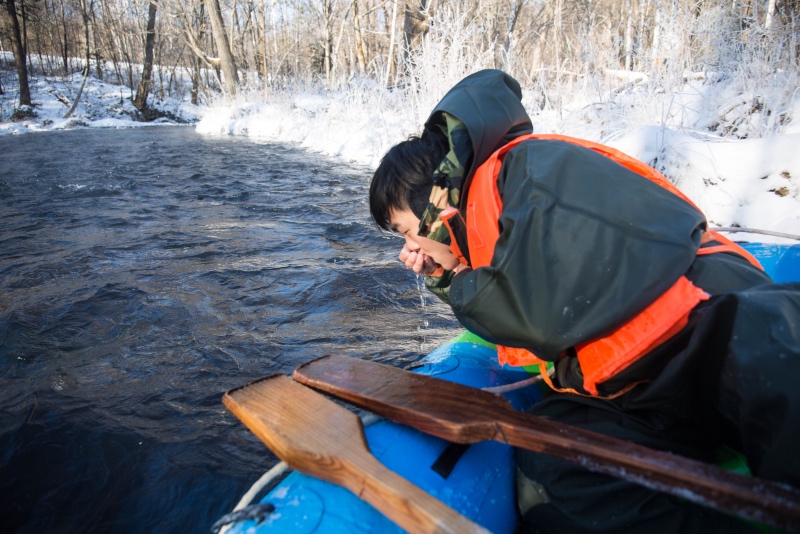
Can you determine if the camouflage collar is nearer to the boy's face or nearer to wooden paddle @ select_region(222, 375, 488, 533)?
the boy's face

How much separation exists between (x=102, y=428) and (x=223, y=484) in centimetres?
66

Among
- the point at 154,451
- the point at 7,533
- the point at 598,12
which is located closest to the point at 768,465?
the point at 154,451

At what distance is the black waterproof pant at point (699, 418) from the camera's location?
0.97 meters

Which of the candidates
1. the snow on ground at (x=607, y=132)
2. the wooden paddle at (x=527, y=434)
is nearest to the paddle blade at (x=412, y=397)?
the wooden paddle at (x=527, y=434)

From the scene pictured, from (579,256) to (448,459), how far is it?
26.1 inches

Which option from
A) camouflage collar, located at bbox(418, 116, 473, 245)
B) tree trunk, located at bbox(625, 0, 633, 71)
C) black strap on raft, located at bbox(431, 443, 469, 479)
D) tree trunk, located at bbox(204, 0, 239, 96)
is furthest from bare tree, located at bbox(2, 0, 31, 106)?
black strap on raft, located at bbox(431, 443, 469, 479)

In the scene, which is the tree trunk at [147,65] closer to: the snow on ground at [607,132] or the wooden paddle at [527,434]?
the snow on ground at [607,132]

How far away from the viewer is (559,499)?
1.30 meters

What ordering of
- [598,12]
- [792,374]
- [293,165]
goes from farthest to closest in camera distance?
[598,12], [293,165], [792,374]

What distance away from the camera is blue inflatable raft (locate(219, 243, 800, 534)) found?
1121 millimetres

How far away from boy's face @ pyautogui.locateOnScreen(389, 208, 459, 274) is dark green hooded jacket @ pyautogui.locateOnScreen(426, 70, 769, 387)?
1.34ft

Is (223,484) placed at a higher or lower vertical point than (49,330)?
lower

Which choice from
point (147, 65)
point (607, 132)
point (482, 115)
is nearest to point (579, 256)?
point (482, 115)

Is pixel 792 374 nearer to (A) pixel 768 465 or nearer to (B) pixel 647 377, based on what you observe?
(A) pixel 768 465
